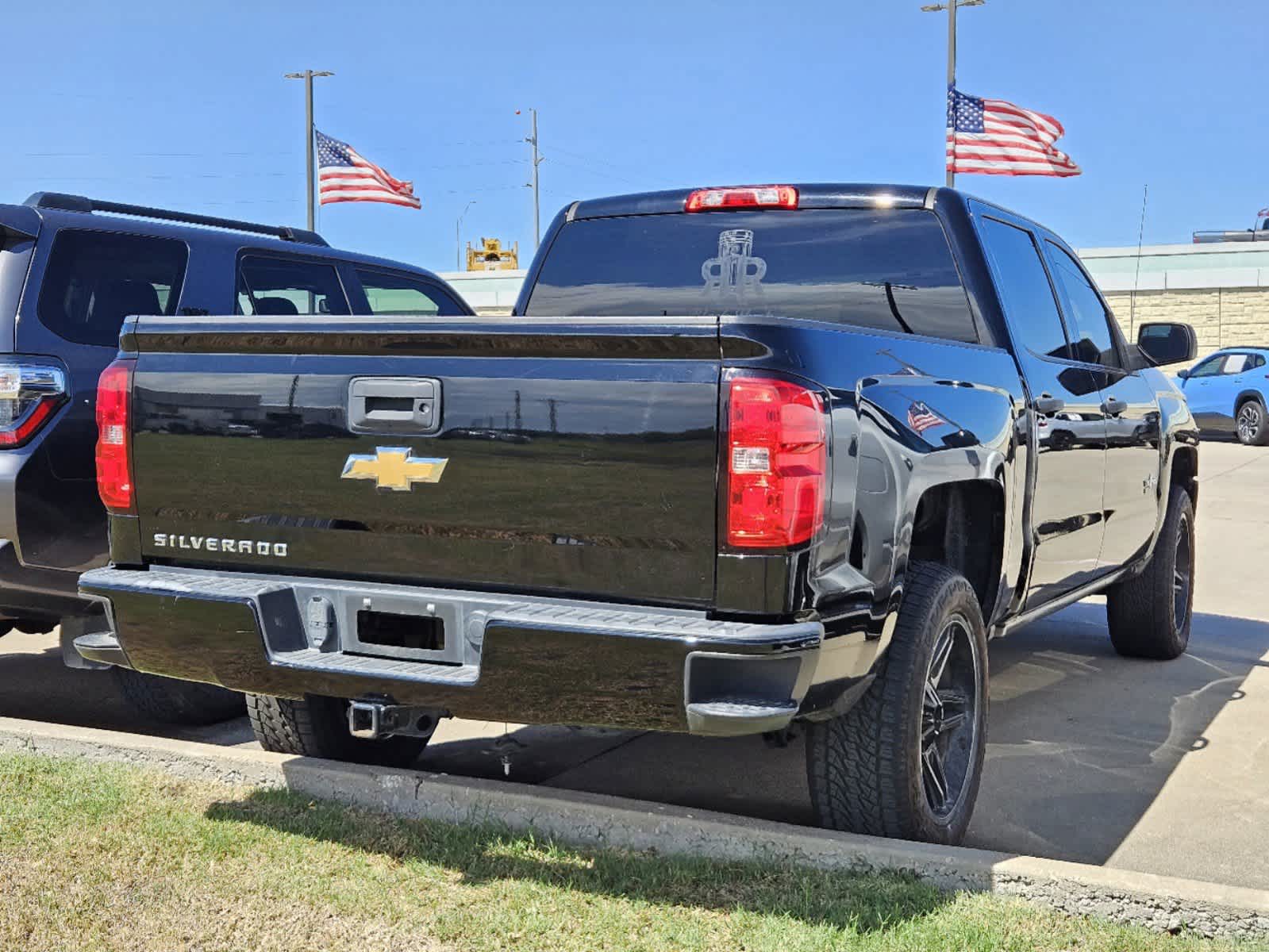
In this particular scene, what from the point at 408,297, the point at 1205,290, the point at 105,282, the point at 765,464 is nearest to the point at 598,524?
the point at 765,464

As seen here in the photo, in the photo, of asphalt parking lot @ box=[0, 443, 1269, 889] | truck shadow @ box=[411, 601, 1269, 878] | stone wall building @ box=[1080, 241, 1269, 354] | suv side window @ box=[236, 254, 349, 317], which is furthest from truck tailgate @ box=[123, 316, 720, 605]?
stone wall building @ box=[1080, 241, 1269, 354]

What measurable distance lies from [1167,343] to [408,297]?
3676 millimetres

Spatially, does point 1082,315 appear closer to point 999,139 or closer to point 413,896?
point 413,896

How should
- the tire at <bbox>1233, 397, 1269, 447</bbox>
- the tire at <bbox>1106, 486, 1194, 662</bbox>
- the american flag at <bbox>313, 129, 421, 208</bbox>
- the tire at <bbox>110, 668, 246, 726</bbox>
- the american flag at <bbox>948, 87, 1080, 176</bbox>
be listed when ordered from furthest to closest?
the american flag at <bbox>313, 129, 421, 208</bbox> < the tire at <bbox>1233, 397, 1269, 447</bbox> < the american flag at <bbox>948, 87, 1080, 176</bbox> < the tire at <bbox>1106, 486, 1194, 662</bbox> < the tire at <bbox>110, 668, 246, 726</bbox>

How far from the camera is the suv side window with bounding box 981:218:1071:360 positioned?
495cm

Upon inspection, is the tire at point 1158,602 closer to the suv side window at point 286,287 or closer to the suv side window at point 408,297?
the suv side window at point 408,297

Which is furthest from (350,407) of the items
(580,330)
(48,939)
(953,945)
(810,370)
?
(953,945)

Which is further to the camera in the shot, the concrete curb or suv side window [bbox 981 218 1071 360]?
suv side window [bbox 981 218 1071 360]

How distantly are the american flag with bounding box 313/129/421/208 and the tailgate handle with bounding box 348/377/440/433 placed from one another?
21995mm

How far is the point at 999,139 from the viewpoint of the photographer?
20.5 meters

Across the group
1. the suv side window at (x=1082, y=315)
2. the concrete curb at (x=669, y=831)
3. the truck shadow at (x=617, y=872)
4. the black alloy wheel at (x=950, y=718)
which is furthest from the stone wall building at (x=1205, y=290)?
the truck shadow at (x=617, y=872)

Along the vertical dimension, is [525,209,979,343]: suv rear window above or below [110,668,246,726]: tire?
above

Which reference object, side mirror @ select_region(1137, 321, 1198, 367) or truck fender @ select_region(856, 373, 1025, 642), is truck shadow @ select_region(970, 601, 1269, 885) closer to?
truck fender @ select_region(856, 373, 1025, 642)

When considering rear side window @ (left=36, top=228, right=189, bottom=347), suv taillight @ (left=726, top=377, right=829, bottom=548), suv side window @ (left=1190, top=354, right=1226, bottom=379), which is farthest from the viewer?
suv side window @ (left=1190, top=354, right=1226, bottom=379)
